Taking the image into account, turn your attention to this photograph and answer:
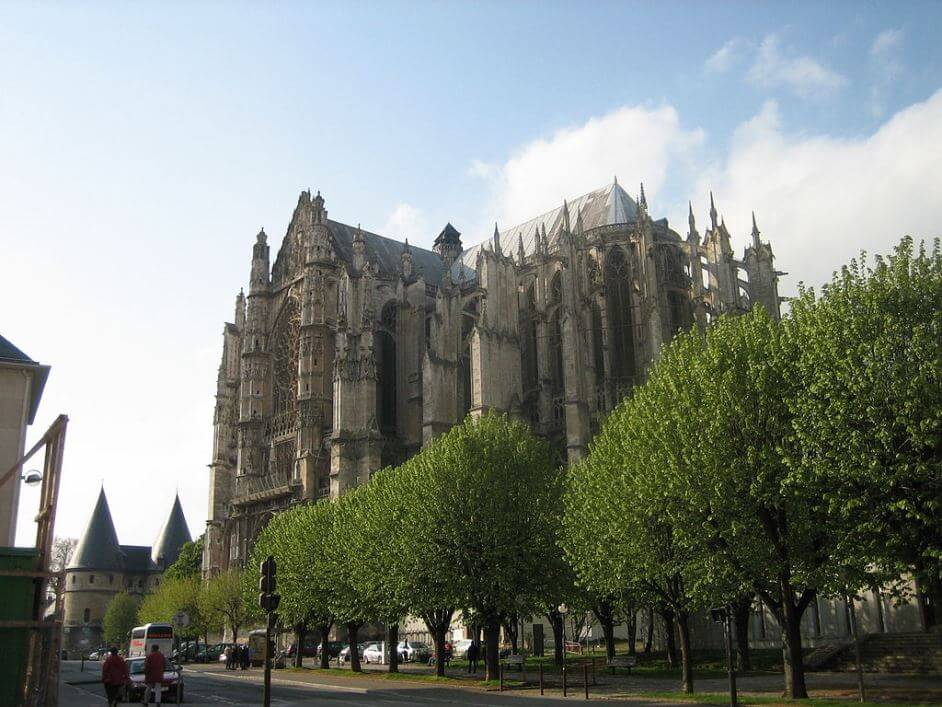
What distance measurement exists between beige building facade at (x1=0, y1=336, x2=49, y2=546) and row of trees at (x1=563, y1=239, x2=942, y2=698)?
18675 millimetres

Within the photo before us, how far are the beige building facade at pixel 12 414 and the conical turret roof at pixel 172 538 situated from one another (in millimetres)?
82508

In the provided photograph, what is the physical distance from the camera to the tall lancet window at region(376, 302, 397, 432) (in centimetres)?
6456

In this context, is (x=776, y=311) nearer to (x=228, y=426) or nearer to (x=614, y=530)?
(x=614, y=530)

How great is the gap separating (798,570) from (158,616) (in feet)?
196

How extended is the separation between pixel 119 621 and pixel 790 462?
84.0 meters

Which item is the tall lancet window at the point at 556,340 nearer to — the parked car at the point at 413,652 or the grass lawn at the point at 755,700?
the parked car at the point at 413,652

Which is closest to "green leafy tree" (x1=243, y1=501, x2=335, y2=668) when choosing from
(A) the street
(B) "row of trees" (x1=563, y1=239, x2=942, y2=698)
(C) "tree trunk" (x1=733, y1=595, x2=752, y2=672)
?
(A) the street

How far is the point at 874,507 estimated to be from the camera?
2053 cm

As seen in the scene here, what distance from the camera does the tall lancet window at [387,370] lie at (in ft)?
212

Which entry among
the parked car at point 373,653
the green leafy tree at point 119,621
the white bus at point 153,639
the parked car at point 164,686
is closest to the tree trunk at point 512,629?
the parked car at point 373,653

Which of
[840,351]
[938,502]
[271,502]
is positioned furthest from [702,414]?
[271,502]

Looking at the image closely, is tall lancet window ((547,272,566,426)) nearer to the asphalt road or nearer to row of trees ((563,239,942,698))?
the asphalt road

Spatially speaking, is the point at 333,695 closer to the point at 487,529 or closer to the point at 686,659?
the point at 487,529

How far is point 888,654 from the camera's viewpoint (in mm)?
29000
